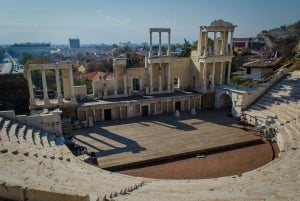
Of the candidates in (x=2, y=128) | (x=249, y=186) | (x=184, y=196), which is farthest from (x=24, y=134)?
(x=249, y=186)

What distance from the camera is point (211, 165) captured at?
46.0 ft

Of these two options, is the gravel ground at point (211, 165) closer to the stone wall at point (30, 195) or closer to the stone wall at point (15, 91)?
the stone wall at point (30, 195)

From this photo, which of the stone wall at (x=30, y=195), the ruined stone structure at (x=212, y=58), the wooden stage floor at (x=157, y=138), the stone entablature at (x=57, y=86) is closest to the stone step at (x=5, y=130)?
the wooden stage floor at (x=157, y=138)

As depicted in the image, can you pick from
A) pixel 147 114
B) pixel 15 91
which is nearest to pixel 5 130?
pixel 147 114

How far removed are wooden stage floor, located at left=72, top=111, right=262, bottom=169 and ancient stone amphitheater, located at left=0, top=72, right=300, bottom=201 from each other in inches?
87.0

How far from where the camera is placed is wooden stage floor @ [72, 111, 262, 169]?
48.6ft

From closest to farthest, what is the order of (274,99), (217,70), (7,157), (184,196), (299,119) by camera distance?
(184,196) < (7,157) < (299,119) < (274,99) < (217,70)

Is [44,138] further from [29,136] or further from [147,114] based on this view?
[147,114]

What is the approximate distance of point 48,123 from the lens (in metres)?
16.7

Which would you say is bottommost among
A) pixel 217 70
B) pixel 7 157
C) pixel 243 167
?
pixel 243 167

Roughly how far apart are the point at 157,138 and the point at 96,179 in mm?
7920

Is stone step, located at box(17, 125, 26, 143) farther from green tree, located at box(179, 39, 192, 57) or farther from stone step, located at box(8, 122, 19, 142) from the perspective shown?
green tree, located at box(179, 39, 192, 57)

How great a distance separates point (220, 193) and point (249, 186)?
5.05 feet

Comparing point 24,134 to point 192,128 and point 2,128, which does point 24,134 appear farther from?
point 192,128
